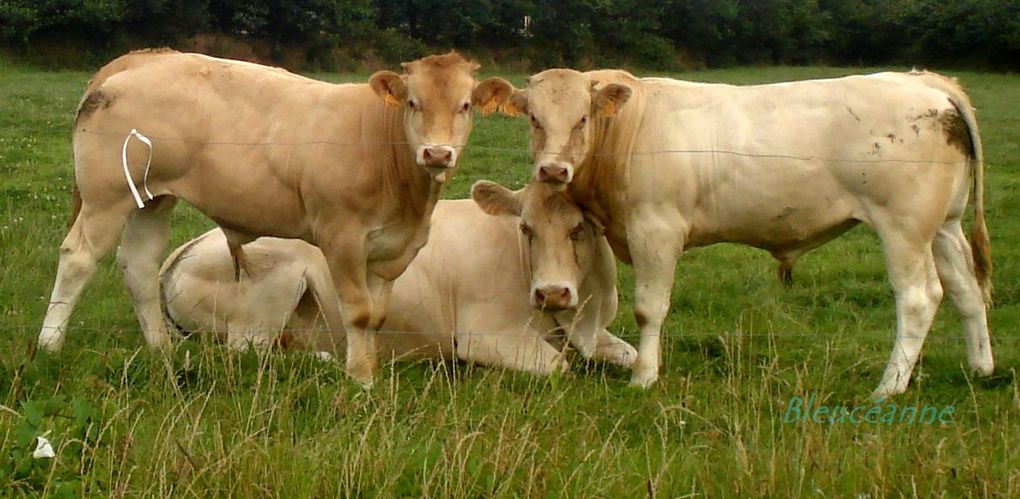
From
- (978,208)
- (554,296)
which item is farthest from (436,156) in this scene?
(978,208)

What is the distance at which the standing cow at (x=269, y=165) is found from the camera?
7016mm

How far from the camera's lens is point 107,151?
23.6 ft

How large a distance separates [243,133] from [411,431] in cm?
275

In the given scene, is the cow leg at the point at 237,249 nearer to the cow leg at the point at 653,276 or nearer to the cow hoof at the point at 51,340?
the cow hoof at the point at 51,340

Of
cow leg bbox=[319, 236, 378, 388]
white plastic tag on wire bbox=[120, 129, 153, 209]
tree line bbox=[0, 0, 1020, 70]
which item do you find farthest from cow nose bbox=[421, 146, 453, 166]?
tree line bbox=[0, 0, 1020, 70]

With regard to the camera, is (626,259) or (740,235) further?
(626,259)

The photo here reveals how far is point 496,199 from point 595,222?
2.63 feet

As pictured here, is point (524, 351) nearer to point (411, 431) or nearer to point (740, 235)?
point (740, 235)

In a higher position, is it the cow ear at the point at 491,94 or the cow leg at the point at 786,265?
the cow ear at the point at 491,94

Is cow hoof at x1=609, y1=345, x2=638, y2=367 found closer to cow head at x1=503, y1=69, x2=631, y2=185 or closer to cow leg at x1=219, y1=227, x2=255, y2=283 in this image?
cow head at x1=503, y1=69, x2=631, y2=185

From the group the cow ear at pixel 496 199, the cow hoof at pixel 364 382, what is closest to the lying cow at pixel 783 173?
the cow ear at pixel 496 199

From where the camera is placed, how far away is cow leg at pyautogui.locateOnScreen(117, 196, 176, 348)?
785 cm

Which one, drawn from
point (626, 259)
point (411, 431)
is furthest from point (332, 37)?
point (411, 431)

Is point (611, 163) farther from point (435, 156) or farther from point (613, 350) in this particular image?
point (435, 156)
